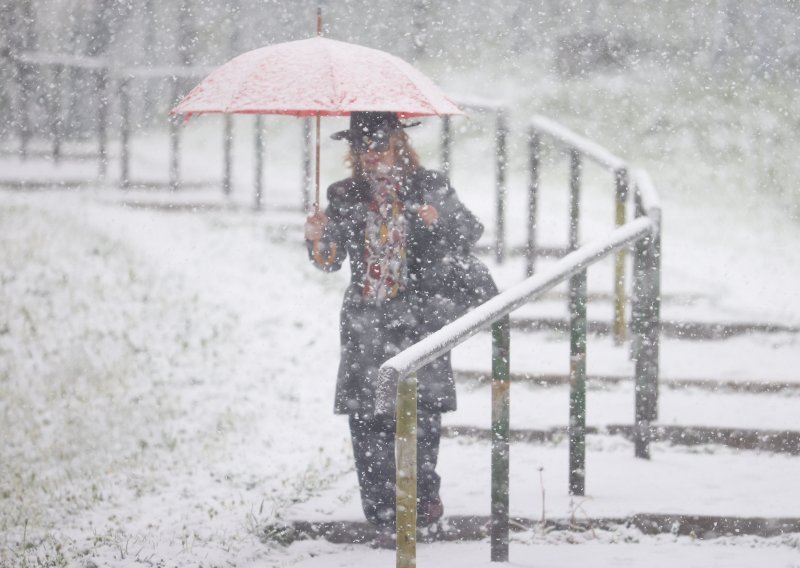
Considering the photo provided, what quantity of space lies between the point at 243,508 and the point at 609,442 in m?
1.60

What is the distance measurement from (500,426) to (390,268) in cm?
A: 72

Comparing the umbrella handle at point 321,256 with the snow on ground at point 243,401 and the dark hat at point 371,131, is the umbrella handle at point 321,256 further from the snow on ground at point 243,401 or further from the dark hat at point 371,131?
the snow on ground at point 243,401

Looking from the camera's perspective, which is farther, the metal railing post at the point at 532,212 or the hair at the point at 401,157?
the metal railing post at the point at 532,212

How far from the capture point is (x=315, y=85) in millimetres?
3637

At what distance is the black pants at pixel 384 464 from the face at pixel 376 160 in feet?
2.94

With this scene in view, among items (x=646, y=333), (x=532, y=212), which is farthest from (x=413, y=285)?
(x=532, y=212)

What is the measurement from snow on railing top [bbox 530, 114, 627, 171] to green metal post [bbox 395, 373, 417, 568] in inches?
133

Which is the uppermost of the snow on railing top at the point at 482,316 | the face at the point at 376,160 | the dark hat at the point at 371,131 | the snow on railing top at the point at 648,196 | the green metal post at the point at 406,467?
the dark hat at the point at 371,131

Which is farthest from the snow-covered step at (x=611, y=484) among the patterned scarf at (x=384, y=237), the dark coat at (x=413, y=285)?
the patterned scarf at (x=384, y=237)

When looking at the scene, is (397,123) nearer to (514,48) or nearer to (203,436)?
(203,436)

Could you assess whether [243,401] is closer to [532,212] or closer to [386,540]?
[532,212]

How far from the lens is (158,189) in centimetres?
978

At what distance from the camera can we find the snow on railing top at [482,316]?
3.06 metres

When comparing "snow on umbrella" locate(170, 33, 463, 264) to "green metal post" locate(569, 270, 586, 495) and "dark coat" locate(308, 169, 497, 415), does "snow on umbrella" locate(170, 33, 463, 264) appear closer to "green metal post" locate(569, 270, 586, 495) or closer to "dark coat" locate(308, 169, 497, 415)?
"dark coat" locate(308, 169, 497, 415)
